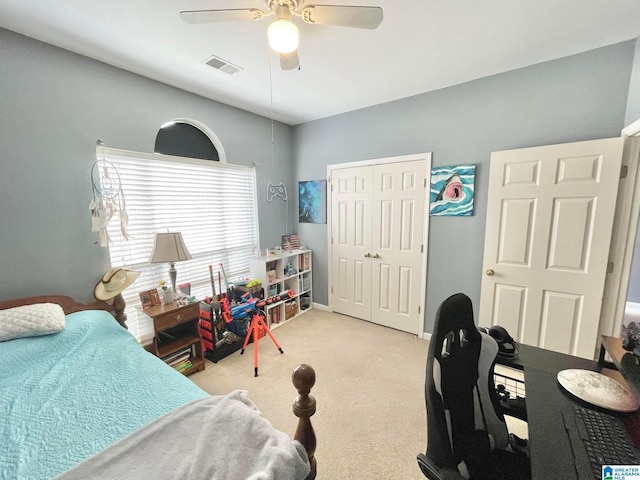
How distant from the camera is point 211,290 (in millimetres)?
3018

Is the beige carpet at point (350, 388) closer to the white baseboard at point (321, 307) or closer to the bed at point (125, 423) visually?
the white baseboard at point (321, 307)

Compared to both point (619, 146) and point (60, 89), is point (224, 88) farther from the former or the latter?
point (619, 146)

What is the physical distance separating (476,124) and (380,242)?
1563 millimetres

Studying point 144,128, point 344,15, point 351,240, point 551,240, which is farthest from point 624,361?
point 144,128

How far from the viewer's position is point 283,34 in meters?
1.34

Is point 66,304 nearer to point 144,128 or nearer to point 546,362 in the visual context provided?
point 144,128

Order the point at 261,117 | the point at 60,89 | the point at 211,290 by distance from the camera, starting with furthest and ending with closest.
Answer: the point at 261,117 < the point at 211,290 < the point at 60,89

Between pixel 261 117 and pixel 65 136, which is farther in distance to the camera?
pixel 261 117

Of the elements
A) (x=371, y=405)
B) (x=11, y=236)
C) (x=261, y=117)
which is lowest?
(x=371, y=405)

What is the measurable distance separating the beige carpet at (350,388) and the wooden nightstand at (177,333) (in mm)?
207

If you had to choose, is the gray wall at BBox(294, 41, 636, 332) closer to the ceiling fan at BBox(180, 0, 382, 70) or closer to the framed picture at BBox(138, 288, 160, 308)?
the ceiling fan at BBox(180, 0, 382, 70)

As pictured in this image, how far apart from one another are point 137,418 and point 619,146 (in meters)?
3.30

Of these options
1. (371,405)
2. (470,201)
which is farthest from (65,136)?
Result: (470,201)

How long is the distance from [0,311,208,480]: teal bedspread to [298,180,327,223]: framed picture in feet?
8.56
